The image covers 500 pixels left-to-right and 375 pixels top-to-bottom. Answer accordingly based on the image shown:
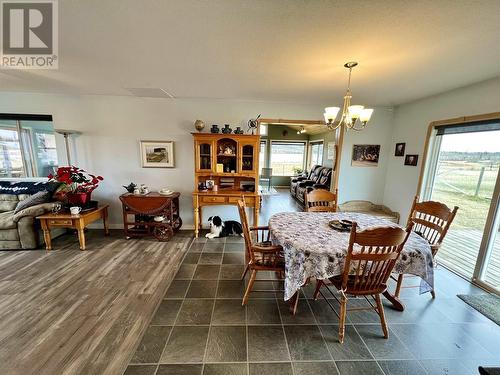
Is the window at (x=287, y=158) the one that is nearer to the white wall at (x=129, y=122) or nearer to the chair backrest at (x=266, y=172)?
the chair backrest at (x=266, y=172)

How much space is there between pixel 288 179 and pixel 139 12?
7.89 m

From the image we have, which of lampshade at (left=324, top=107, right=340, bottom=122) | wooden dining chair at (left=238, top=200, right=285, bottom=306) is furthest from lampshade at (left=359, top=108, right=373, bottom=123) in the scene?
wooden dining chair at (left=238, top=200, right=285, bottom=306)

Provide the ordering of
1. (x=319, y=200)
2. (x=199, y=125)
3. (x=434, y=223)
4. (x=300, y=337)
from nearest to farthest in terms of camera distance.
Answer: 1. (x=300, y=337)
2. (x=434, y=223)
3. (x=319, y=200)
4. (x=199, y=125)

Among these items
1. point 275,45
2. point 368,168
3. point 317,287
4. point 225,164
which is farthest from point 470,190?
point 225,164

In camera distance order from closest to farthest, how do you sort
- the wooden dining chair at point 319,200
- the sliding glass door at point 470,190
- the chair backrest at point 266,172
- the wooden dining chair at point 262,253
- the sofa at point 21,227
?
the wooden dining chair at point 262,253 → the sliding glass door at point 470,190 → the wooden dining chair at point 319,200 → the sofa at point 21,227 → the chair backrest at point 266,172

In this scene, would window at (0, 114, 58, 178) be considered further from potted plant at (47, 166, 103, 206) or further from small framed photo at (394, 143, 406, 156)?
small framed photo at (394, 143, 406, 156)

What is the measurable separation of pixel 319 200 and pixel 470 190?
1837mm

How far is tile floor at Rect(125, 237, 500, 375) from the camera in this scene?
4.62ft

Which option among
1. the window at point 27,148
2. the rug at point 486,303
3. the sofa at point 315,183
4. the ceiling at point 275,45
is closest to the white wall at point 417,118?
the ceiling at point 275,45

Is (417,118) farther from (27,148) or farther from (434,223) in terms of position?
(27,148)

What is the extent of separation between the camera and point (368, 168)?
3.79m

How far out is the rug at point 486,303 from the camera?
190 centimetres

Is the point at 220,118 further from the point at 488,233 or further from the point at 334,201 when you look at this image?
the point at 488,233

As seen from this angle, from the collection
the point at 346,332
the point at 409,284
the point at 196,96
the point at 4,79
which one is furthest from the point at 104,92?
the point at 409,284
